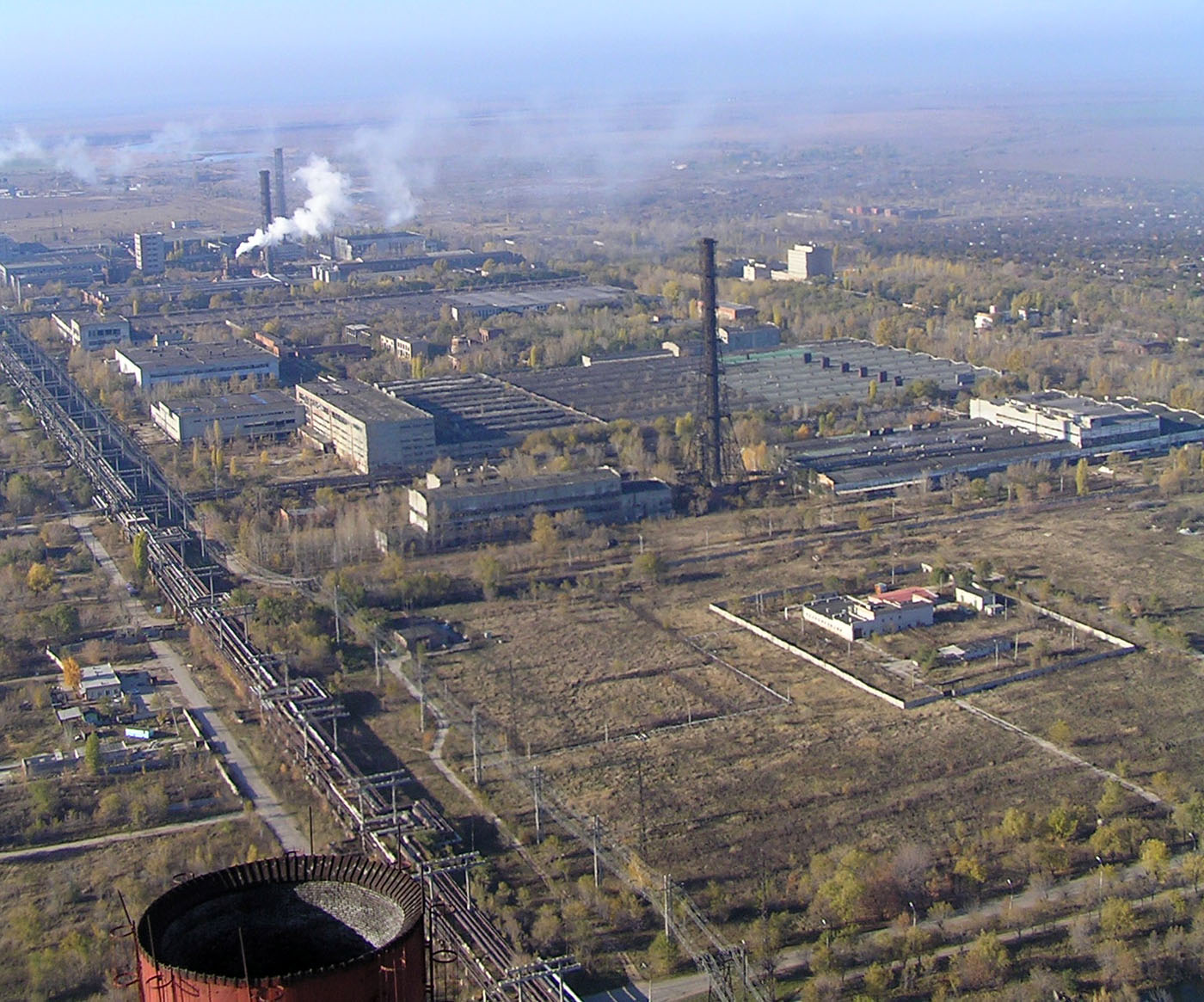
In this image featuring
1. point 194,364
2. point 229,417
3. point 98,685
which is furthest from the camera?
point 194,364

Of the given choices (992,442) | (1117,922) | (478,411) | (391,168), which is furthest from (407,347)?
(391,168)

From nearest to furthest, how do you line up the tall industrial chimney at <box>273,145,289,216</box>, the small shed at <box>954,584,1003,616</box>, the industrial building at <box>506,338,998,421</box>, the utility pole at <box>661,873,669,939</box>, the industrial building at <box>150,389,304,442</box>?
the utility pole at <box>661,873,669,939</box> → the small shed at <box>954,584,1003,616</box> → the industrial building at <box>150,389,304,442</box> → the industrial building at <box>506,338,998,421</box> → the tall industrial chimney at <box>273,145,289,216</box>

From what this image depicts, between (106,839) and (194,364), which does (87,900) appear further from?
(194,364)

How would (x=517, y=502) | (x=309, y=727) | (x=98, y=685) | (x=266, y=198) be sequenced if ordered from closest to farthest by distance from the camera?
(x=309, y=727)
(x=98, y=685)
(x=517, y=502)
(x=266, y=198)

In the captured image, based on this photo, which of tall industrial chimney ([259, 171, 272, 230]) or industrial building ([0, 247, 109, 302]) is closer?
industrial building ([0, 247, 109, 302])

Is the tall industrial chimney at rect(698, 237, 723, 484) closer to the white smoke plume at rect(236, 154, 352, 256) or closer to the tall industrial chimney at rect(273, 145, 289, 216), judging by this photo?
the white smoke plume at rect(236, 154, 352, 256)

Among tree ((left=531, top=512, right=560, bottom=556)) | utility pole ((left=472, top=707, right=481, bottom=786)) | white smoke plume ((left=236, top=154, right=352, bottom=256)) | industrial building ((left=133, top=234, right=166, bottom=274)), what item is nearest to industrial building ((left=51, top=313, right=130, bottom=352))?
industrial building ((left=133, top=234, right=166, bottom=274))

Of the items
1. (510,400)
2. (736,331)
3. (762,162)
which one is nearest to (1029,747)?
(510,400)
